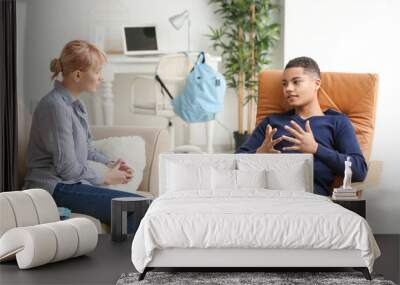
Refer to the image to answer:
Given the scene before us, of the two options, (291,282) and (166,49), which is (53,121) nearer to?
(166,49)

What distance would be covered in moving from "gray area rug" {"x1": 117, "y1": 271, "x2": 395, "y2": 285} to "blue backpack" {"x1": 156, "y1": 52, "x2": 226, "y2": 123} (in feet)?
8.49

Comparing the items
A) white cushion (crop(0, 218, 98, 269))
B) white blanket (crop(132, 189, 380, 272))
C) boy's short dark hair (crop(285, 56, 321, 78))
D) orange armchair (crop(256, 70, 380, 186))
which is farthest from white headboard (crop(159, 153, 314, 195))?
white blanket (crop(132, 189, 380, 272))

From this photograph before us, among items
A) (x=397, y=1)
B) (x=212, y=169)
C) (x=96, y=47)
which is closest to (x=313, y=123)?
(x=212, y=169)

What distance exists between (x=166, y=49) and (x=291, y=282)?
11.2 ft

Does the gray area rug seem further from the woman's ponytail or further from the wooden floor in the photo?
the woman's ponytail

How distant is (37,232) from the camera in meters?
4.37

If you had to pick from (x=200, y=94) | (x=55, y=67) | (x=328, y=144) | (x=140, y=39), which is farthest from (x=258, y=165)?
(x=55, y=67)

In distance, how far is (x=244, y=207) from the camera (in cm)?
420

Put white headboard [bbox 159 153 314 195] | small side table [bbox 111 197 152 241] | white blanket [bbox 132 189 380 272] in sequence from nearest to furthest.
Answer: white blanket [bbox 132 189 380 272] < white headboard [bbox 159 153 314 195] < small side table [bbox 111 197 152 241]

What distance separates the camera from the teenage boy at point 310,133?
5.57 m

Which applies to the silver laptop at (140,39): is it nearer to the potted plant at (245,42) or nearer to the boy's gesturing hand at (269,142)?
the potted plant at (245,42)

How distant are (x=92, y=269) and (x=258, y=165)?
145 cm

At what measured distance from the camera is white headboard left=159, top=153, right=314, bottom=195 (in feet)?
17.0

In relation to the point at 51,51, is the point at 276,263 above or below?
below
